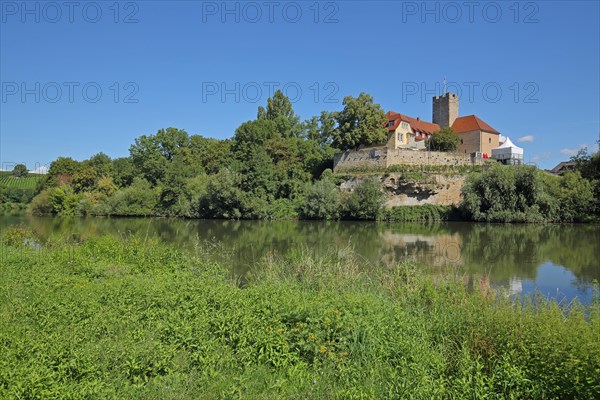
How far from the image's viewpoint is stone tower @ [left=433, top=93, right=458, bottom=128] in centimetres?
6994

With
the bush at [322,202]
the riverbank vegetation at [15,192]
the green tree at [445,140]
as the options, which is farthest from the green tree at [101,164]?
the green tree at [445,140]

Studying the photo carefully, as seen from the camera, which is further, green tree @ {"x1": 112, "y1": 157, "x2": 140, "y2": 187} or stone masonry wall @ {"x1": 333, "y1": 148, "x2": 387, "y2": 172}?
green tree @ {"x1": 112, "y1": 157, "x2": 140, "y2": 187}

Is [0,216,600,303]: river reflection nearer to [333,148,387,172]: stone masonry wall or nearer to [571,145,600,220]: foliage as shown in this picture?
[571,145,600,220]: foliage

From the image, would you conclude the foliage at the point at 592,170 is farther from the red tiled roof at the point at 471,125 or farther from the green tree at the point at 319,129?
the green tree at the point at 319,129

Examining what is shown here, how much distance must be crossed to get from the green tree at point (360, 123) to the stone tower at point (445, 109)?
711 inches

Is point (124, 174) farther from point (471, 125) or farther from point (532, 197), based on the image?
point (532, 197)

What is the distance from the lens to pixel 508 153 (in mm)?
61531

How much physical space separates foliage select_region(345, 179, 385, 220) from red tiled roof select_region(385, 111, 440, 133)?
1317 cm

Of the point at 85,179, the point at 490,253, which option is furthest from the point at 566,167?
the point at 85,179

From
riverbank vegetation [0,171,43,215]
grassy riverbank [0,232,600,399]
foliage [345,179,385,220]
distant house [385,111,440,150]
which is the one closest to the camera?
grassy riverbank [0,232,600,399]

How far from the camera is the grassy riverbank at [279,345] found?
495cm

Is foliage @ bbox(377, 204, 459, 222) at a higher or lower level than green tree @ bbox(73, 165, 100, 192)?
lower

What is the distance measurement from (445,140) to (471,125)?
10.3 metres

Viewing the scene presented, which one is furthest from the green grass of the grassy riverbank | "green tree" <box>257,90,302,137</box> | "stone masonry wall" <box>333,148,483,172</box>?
the grassy riverbank
